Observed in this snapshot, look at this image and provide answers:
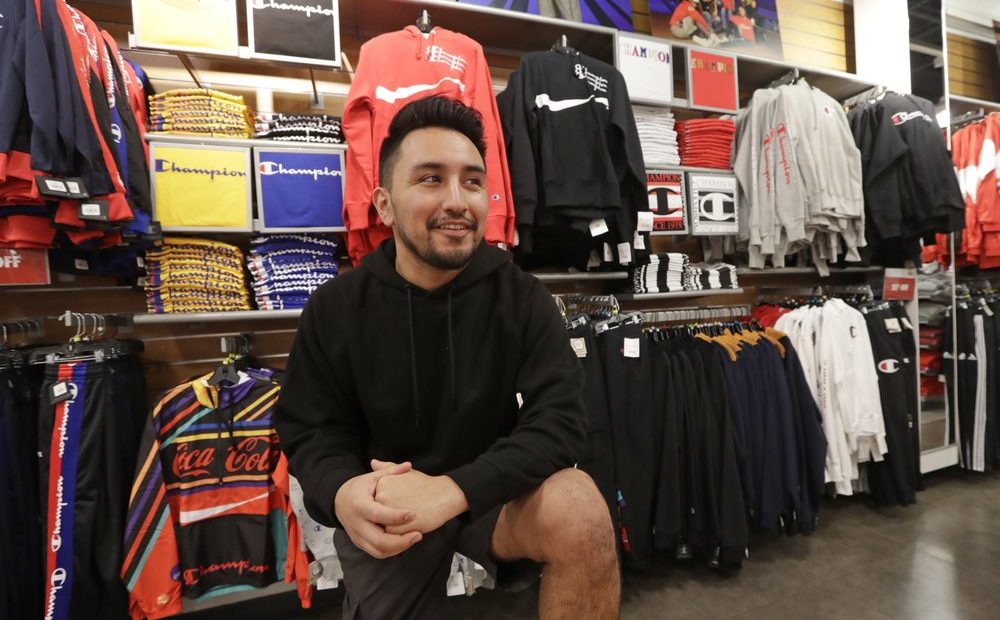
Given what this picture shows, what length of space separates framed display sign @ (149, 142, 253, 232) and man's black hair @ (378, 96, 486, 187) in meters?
0.98

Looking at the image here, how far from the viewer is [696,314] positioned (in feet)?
8.58

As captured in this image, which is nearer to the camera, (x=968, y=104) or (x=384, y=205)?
(x=384, y=205)

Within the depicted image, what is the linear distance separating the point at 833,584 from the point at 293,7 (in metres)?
3.44

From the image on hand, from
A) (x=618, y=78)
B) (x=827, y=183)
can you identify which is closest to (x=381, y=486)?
(x=618, y=78)

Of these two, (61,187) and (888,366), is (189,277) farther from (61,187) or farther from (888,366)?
(888,366)

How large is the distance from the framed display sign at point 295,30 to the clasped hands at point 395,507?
1.81m

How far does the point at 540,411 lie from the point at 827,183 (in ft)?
8.10

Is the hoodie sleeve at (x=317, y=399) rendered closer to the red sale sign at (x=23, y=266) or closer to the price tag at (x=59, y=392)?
the price tag at (x=59, y=392)

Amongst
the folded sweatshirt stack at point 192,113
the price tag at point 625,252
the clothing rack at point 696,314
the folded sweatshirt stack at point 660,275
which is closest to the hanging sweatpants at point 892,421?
the clothing rack at point 696,314

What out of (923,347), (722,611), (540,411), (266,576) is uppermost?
(540,411)

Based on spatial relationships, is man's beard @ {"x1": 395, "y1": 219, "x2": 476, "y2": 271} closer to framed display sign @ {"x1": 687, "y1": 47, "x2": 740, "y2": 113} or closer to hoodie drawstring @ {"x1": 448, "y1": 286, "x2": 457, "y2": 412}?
hoodie drawstring @ {"x1": 448, "y1": 286, "x2": 457, "y2": 412}

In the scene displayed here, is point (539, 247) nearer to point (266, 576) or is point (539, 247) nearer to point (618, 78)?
point (618, 78)

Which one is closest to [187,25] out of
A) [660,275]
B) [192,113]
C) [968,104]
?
[192,113]

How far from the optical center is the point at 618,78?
2270mm
